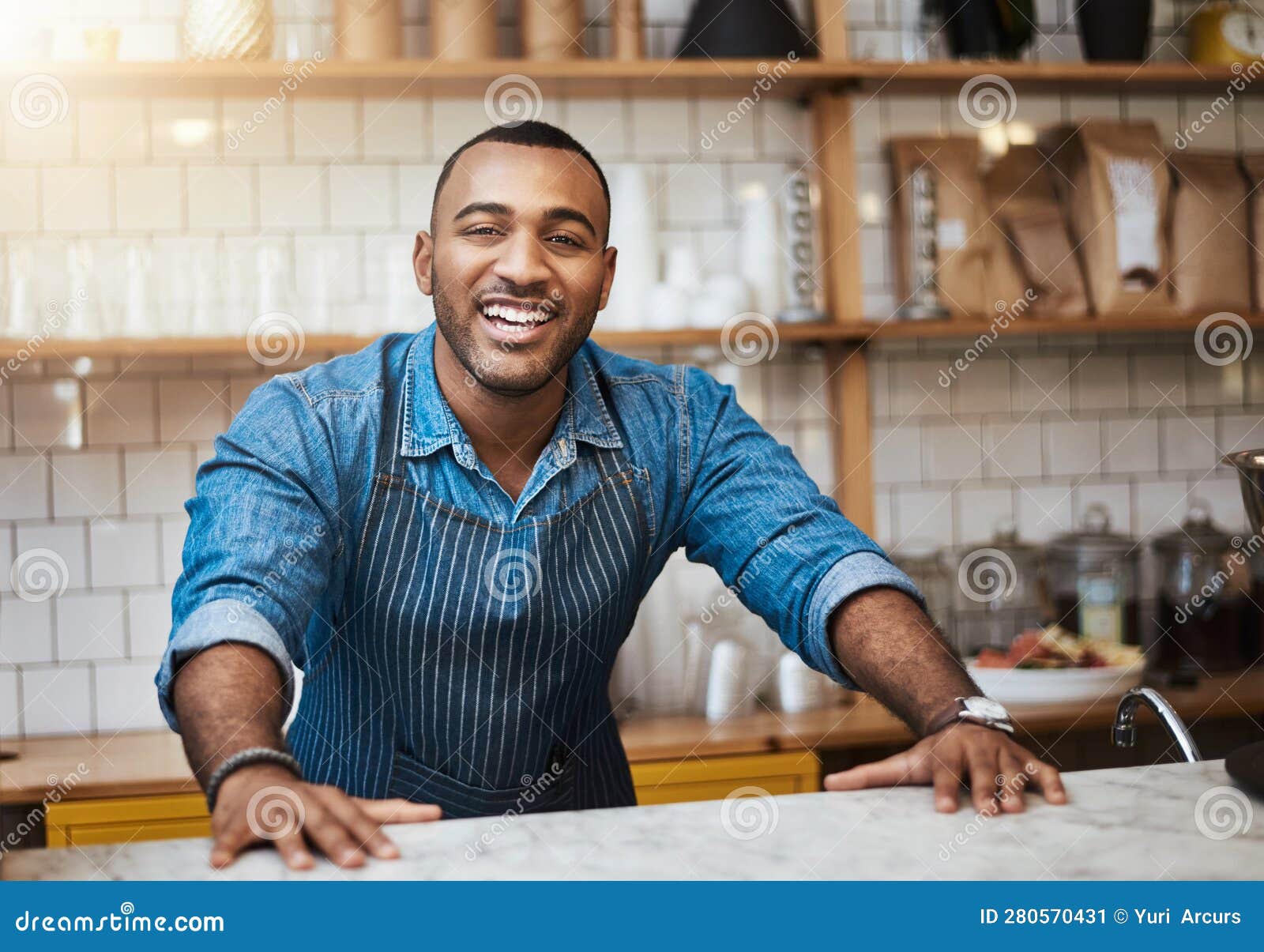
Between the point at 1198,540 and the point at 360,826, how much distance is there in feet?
6.94

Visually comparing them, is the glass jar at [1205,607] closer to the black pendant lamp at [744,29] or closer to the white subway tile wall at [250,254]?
the white subway tile wall at [250,254]

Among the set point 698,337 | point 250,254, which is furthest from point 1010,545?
point 250,254

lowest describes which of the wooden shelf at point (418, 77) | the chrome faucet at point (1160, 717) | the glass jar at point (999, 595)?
the chrome faucet at point (1160, 717)

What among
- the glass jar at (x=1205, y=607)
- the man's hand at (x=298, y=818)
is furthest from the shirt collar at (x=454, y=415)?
the glass jar at (x=1205, y=607)

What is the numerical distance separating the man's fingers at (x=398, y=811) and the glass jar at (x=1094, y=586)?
1919 millimetres

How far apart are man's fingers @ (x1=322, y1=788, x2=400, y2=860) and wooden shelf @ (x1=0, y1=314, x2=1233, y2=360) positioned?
1.41m

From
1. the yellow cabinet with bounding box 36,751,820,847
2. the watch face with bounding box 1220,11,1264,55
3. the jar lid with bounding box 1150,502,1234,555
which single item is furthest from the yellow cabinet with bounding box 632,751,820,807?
the watch face with bounding box 1220,11,1264,55

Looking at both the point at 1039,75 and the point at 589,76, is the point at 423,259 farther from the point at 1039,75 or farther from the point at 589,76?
the point at 1039,75

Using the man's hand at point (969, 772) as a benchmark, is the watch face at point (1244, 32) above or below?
above

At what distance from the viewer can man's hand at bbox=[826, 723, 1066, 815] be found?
37.8 inches

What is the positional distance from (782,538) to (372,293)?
3.92 ft

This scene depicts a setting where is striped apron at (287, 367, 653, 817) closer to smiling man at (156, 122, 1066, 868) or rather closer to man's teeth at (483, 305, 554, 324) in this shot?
smiling man at (156, 122, 1066, 868)

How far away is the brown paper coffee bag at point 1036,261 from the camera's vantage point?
2.50 meters

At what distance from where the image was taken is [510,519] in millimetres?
1418
